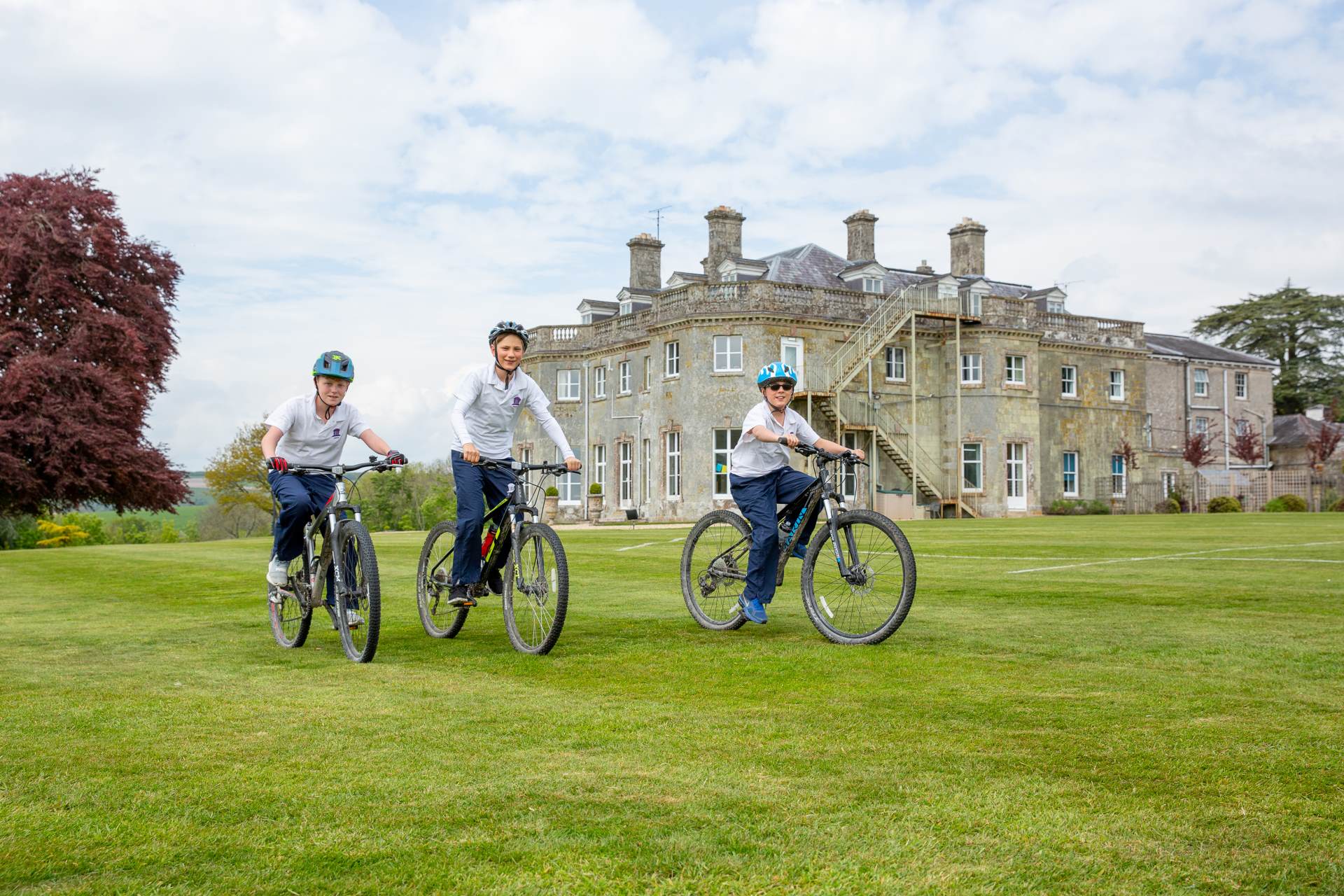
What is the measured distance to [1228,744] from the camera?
4305mm

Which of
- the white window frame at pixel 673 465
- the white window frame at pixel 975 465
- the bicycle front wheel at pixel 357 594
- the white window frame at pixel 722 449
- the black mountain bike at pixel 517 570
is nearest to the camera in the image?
the bicycle front wheel at pixel 357 594

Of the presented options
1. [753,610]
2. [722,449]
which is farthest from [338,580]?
[722,449]

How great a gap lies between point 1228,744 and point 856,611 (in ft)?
10.4

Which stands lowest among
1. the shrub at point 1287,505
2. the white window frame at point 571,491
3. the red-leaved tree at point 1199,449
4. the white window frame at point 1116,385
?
the shrub at point 1287,505

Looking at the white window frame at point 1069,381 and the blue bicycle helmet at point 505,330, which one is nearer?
the blue bicycle helmet at point 505,330

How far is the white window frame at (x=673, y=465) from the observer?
42156 millimetres

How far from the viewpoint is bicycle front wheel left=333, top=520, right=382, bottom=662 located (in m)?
6.73

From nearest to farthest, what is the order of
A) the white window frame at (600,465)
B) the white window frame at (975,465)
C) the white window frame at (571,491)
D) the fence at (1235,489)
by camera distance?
1. the white window frame at (975,465)
2. the fence at (1235,489)
3. the white window frame at (600,465)
4. the white window frame at (571,491)

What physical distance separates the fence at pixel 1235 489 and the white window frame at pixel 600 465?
65.2ft

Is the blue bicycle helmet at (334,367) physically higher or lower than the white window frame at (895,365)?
lower

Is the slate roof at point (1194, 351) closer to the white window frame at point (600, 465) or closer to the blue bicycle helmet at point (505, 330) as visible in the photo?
the white window frame at point (600, 465)

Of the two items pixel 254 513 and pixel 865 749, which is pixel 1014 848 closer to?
pixel 865 749

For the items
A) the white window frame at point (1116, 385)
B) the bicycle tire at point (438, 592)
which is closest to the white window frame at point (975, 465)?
the white window frame at point (1116, 385)

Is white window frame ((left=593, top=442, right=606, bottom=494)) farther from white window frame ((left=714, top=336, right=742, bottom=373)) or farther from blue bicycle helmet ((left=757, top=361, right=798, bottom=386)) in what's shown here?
blue bicycle helmet ((left=757, top=361, right=798, bottom=386))
